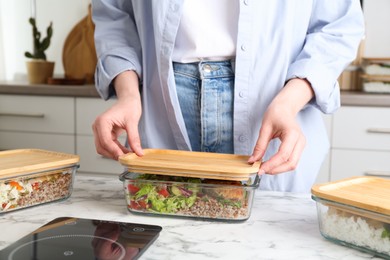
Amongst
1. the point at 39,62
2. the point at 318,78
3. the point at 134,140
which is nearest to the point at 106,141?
the point at 134,140

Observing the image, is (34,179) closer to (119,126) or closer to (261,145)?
(119,126)

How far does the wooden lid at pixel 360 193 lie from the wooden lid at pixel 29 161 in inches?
15.6

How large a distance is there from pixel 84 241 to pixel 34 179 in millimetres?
206

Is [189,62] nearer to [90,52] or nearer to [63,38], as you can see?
[90,52]

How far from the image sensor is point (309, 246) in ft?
2.04

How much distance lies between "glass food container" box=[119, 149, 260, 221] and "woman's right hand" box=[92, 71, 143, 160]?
8 cm

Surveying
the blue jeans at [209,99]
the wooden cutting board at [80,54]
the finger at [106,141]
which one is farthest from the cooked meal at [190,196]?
the wooden cutting board at [80,54]

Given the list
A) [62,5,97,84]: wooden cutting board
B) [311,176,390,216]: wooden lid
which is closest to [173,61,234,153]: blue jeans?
[311,176,390,216]: wooden lid

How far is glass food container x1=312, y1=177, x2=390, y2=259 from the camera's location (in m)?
0.58

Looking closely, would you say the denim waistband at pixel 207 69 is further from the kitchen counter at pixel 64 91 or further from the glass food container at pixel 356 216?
the kitchen counter at pixel 64 91

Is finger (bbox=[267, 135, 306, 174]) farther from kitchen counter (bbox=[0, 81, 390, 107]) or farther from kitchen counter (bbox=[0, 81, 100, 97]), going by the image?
kitchen counter (bbox=[0, 81, 100, 97])

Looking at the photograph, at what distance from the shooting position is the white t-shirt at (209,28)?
0.95m

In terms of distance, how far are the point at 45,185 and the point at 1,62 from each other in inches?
90.6

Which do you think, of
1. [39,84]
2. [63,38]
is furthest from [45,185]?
[63,38]
